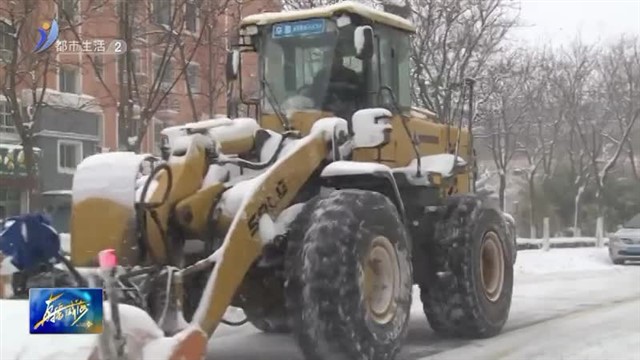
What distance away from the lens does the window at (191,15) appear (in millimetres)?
19561

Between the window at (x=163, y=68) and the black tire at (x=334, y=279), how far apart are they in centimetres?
1191

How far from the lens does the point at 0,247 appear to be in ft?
21.5

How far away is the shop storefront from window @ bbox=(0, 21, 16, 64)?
455 inches

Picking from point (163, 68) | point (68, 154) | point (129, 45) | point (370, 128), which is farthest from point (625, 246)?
point (68, 154)

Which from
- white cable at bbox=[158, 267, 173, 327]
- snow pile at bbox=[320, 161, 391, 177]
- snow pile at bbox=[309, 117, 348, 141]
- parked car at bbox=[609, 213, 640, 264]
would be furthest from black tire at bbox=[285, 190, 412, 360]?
parked car at bbox=[609, 213, 640, 264]

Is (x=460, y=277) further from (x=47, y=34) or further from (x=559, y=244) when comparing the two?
(x=559, y=244)

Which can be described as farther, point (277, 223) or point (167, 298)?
point (277, 223)

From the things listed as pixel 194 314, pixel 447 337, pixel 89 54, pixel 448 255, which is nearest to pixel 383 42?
pixel 448 255

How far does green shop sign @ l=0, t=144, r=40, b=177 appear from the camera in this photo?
3056 centimetres

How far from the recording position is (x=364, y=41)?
842 cm

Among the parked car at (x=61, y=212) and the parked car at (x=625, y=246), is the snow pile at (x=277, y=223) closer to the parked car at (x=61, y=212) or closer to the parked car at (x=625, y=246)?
the parked car at (x=61, y=212)

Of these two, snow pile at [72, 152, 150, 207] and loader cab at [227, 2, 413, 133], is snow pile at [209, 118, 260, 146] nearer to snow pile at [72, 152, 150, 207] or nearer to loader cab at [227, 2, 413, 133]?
loader cab at [227, 2, 413, 133]

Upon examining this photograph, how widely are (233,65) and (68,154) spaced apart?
88.6 feet

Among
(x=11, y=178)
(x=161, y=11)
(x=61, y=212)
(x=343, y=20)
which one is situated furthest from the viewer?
(x=11, y=178)
